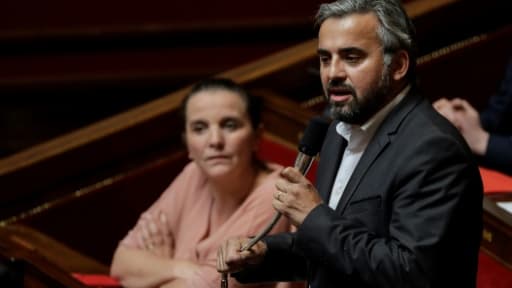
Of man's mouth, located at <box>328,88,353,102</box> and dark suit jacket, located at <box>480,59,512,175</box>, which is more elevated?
dark suit jacket, located at <box>480,59,512,175</box>

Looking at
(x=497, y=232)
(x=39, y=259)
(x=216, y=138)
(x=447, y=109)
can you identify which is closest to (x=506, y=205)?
(x=497, y=232)

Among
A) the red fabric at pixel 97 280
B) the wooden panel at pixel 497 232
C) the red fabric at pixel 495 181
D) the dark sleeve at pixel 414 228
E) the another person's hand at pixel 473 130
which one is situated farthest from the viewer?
the red fabric at pixel 97 280

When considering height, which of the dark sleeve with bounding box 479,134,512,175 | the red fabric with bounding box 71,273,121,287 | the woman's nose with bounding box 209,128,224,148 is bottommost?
the red fabric with bounding box 71,273,121,287

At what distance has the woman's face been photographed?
6.52 ft

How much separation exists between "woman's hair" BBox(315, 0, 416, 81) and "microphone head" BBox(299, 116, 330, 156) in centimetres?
12

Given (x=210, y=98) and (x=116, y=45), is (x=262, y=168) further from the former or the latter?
(x=116, y=45)

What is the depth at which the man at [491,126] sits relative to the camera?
6.91 feet

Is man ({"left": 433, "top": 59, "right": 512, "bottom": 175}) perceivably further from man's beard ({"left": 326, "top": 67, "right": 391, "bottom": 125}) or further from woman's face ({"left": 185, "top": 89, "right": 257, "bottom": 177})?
man's beard ({"left": 326, "top": 67, "right": 391, "bottom": 125})

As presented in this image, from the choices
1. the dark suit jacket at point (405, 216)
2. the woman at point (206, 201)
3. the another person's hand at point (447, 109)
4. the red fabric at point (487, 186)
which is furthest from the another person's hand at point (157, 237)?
the dark suit jacket at point (405, 216)

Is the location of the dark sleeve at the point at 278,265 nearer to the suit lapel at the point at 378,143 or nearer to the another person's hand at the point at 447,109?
the suit lapel at the point at 378,143

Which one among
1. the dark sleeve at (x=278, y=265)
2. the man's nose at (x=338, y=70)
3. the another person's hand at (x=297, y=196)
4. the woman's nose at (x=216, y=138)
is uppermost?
the woman's nose at (x=216, y=138)

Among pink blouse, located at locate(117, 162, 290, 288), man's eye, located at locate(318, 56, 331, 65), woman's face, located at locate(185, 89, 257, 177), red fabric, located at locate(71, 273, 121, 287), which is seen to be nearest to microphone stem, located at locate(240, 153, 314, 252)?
man's eye, located at locate(318, 56, 331, 65)

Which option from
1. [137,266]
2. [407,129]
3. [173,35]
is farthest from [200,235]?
[173,35]

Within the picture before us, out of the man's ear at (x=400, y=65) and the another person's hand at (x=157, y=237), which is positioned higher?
the man's ear at (x=400, y=65)
